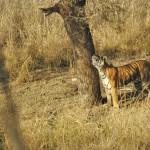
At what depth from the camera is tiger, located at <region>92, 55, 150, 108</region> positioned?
4.72 metres

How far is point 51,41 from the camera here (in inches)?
296

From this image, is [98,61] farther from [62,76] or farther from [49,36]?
[49,36]

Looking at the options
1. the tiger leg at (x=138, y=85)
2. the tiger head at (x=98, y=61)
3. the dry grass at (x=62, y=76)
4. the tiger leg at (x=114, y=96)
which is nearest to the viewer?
the dry grass at (x=62, y=76)

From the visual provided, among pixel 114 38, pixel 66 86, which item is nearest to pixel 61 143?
pixel 66 86

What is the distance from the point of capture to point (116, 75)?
4.89 m

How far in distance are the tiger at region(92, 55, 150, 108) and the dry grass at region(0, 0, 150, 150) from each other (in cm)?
29

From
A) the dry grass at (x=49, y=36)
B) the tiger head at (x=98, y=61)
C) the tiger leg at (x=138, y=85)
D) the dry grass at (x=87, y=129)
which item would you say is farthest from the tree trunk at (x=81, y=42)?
the dry grass at (x=49, y=36)

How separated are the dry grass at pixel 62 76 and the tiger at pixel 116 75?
288 millimetres

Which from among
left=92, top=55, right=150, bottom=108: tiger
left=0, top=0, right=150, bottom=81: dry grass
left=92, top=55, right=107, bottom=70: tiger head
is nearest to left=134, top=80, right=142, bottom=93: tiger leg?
left=92, top=55, right=150, bottom=108: tiger

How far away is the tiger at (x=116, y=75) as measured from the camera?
4.72m

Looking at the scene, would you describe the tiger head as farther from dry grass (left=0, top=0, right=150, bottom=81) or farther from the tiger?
dry grass (left=0, top=0, right=150, bottom=81)

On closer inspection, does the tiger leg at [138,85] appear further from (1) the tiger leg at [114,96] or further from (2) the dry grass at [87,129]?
(2) the dry grass at [87,129]

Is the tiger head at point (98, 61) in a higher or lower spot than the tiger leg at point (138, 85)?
higher

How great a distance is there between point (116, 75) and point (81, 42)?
67 cm
